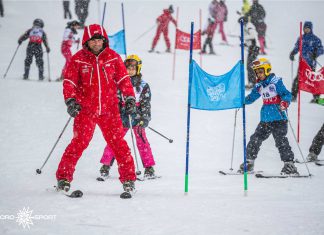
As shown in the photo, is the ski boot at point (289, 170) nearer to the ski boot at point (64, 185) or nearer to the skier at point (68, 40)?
the ski boot at point (64, 185)

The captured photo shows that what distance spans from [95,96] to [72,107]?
13.0 inches

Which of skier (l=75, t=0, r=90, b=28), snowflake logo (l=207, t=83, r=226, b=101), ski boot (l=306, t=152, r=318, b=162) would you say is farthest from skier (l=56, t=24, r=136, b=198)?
skier (l=75, t=0, r=90, b=28)

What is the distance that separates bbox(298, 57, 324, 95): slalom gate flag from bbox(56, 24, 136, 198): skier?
505cm

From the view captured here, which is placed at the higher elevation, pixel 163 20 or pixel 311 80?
pixel 163 20

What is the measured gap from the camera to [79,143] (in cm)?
503

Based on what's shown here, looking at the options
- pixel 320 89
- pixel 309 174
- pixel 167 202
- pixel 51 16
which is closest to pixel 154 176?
pixel 167 202

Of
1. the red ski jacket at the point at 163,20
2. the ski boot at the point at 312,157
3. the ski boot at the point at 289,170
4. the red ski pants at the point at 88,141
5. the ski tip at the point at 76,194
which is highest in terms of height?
the red ski jacket at the point at 163,20

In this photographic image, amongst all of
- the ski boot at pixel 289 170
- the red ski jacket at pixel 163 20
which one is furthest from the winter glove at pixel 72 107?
the red ski jacket at pixel 163 20

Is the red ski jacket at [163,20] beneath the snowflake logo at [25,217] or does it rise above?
above

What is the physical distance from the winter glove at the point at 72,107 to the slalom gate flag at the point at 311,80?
18.2 ft

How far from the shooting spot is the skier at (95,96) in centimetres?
498

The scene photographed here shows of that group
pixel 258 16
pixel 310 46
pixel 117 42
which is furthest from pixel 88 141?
pixel 258 16

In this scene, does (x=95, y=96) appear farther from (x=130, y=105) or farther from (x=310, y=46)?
(x=310, y=46)

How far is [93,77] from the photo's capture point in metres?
4.98
